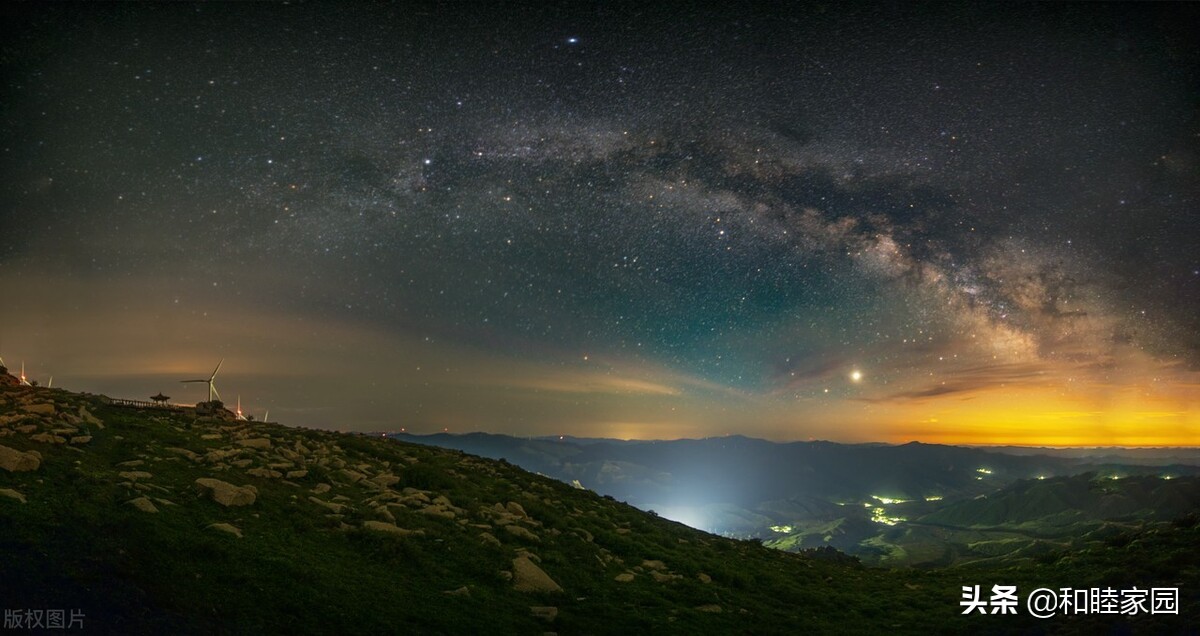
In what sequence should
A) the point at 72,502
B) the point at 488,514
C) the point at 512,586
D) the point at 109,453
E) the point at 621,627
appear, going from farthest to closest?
1. the point at 488,514
2. the point at 109,453
3. the point at 512,586
4. the point at 621,627
5. the point at 72,502

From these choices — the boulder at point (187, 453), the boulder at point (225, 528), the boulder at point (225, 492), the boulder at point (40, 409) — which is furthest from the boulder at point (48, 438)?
the boulder at point (225, 528)

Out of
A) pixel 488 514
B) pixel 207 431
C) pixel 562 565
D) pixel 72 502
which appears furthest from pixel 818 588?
pixel 207 431

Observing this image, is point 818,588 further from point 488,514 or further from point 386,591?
point 386,591

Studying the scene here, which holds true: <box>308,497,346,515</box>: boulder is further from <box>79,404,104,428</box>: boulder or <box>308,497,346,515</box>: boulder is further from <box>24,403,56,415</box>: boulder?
<box>24,403,56,415</box>: boulder

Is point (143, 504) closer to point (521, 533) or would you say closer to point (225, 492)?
point (225, 492)

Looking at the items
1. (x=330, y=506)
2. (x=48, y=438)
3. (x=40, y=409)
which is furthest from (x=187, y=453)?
(x=330, y=506)

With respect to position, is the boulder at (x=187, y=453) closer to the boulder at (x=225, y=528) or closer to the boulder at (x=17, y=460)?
the boulder at (x=17, y=460)
